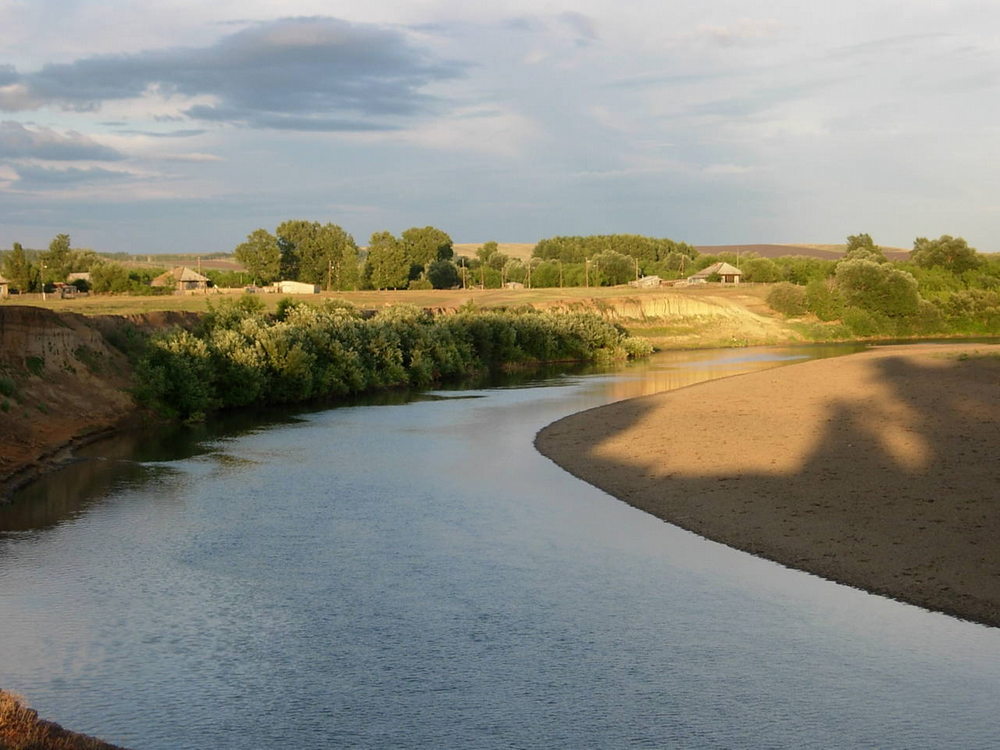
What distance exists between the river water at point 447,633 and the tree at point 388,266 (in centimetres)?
10715

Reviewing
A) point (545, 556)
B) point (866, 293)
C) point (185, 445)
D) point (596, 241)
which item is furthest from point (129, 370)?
point (596, 241)

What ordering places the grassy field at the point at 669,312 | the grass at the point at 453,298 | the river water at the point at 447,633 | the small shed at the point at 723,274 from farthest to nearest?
the small shed at the point at 723,274, the grassy field at the point at 669,312, the grass at the point at 453,298, the river water at the point at 447,633

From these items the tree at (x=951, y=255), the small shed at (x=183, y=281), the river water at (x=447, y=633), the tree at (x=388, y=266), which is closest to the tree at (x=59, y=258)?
the small shed at (x=183, y=281)

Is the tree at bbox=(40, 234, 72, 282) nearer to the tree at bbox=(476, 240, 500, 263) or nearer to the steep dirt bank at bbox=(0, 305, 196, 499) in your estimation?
the tree at bbox=(476, 240, 500, 263)

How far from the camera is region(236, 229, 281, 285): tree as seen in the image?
132250mm

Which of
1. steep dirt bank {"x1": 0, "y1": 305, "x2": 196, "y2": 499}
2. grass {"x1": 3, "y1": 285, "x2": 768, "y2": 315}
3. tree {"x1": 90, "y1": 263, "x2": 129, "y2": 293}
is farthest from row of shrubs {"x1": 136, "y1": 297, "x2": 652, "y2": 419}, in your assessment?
tree {"x1": 90, "y1": 263, "x2": 129, "y2": 293}

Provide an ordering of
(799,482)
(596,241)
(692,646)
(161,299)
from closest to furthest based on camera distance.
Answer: (692,646)
(799,482)
(161,299)
(596,241)

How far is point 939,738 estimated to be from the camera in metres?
8.86

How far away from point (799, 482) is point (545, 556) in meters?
5.58

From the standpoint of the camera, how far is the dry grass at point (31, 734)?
766 centimetres

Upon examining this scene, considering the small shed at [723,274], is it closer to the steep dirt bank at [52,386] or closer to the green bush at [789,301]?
the green bush at [789,301]

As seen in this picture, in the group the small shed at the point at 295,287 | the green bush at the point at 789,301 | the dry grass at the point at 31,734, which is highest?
the small shed at the point at 295,287

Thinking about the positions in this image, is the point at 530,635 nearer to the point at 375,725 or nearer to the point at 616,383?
the point at 375,725

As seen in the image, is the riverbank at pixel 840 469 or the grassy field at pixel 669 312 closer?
the riverbank at pixel 840 469
